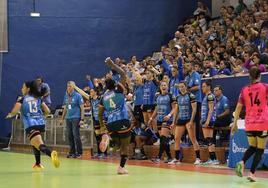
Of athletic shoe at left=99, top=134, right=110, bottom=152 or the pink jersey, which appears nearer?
the pink jersey

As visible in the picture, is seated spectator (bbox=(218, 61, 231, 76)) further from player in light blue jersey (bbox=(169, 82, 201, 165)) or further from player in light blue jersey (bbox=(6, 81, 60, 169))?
player in light blue jersey (bbox=(6, 81, 60, 169))

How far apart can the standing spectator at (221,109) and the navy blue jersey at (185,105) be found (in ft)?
2.41

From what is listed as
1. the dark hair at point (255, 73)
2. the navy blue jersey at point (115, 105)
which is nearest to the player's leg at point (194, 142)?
the navy blue jersey at point (115, 105)

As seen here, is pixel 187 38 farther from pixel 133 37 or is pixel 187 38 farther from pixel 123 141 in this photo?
pixel 123 141

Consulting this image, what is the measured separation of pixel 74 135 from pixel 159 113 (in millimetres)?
3149

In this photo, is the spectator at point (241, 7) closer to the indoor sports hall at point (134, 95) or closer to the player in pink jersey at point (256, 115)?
the indoor sports hall at point (134, 95)

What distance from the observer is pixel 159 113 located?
16.0 meters

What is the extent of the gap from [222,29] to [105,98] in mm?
9895

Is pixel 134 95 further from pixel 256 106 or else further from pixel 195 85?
pixel 256 106

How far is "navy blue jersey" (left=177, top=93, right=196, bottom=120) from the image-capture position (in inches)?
593

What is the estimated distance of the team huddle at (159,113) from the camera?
34.5 feet

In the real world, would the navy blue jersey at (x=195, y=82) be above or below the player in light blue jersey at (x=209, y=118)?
above

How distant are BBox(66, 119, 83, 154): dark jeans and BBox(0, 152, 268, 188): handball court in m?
3.22

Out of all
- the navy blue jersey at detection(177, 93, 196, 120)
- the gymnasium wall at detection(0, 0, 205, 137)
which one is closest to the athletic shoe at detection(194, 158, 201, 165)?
the navy blue jersey at detection(177, 93, 196, 120)
